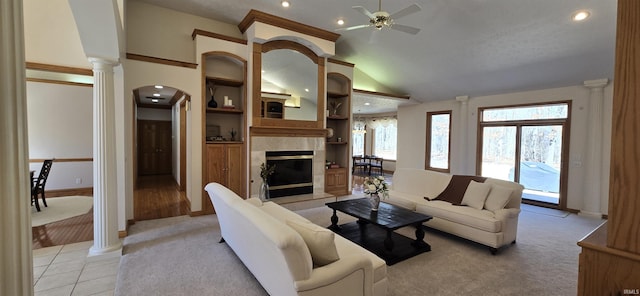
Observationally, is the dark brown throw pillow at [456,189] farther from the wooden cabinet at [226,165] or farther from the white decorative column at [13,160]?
the white decorative column at [13,160]

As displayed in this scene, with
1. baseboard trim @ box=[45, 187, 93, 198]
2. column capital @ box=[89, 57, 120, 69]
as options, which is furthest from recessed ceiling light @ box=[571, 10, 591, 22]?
baseboard trim @ box=[45, 187, 93, 198]

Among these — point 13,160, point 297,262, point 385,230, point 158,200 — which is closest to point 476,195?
point 385,230

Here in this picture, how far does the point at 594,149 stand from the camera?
17.1ft

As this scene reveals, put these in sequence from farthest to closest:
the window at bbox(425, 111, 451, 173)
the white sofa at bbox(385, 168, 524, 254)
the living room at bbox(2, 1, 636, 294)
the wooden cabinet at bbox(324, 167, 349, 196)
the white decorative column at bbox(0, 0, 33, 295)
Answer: the window at bbox(425, 111, 451, 173) → the wooden cabinet at bbox(324, 167, 349, 196) → the living room at bbox(2, 1, 636, 294) → the white sofa at bbox(385, 168, 524, 254) → the white decorative column at bbox(0, 0, 33, 295)

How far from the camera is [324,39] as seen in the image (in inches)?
225

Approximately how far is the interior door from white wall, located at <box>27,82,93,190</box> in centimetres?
233

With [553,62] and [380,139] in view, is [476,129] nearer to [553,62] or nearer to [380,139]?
[553,62]

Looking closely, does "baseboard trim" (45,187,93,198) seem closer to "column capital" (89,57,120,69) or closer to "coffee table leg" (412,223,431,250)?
"column capital" (89,57,120,69)

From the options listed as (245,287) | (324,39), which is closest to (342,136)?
(324,39)

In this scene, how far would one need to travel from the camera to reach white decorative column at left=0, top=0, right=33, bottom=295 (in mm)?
716

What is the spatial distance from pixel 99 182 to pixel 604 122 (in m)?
8.14

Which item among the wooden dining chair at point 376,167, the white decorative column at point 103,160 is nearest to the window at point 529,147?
the wooden dining chair at point 376,167

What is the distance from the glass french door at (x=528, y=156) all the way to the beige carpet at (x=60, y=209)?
8745 mm

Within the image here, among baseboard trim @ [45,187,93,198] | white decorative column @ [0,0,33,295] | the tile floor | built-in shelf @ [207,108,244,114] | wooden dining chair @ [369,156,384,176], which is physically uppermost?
built-in shelf @ [207,108,244,114]
